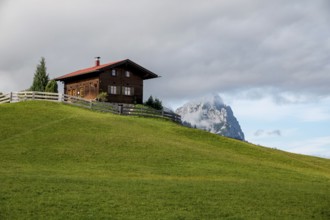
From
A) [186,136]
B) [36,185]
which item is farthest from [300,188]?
[186,136]

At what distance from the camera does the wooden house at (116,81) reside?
7600cm

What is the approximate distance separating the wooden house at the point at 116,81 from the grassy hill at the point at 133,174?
18.0 meters

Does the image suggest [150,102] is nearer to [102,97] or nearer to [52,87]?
[102,97]

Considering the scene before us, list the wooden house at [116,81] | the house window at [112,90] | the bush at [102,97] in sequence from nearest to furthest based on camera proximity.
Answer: the bush at [102,97] < the wooden house at [116,81] < the house window at [112,90]

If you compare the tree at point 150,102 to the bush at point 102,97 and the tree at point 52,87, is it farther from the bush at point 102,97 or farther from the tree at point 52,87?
the tree at point 52,87

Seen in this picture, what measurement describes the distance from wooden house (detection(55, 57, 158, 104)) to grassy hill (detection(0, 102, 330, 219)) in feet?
59.2

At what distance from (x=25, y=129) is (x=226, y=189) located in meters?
24.8

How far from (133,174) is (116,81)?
1875 inches

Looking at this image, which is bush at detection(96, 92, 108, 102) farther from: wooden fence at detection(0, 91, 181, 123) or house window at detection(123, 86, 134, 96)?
wooden fence at detection(0, 91, 181, 123)

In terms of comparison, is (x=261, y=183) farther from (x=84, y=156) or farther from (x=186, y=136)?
(x=186, y=136)

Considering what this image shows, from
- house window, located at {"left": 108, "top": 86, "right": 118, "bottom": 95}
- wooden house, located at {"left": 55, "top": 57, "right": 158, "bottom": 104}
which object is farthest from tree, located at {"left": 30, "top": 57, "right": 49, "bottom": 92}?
house window, located at {"left": 108, "top": 86, "right": 118, "bottom": 95}

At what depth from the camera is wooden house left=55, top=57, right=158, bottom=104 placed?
76000 mm

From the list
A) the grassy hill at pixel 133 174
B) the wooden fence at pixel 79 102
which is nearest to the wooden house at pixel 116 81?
the wooden fence at pixel 79 102

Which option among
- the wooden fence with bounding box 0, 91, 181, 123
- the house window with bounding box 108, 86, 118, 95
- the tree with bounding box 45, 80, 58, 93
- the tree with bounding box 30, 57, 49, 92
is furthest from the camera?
the tree with bounding box 30, 57, 49, 92
